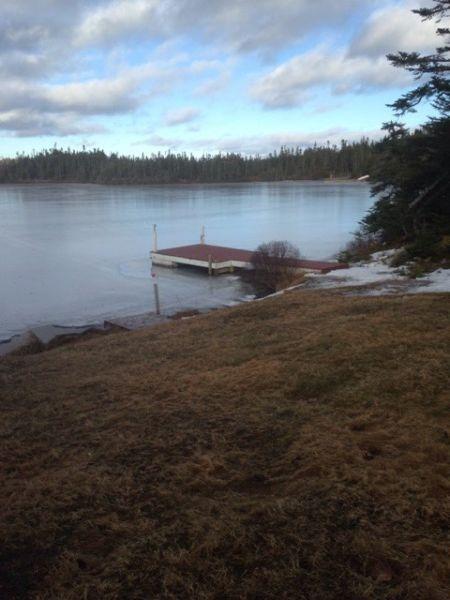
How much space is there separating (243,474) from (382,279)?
948 cm

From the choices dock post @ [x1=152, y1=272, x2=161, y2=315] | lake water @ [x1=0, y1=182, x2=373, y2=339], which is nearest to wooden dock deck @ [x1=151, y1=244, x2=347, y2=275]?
lake water @ [x1=0, y1=182, x2=373, y2=339]

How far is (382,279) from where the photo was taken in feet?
40.3

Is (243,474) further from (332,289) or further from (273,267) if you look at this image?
(273,267)

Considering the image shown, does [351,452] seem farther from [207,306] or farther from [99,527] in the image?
[207,306]

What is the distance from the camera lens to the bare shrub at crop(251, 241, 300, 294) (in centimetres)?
2152

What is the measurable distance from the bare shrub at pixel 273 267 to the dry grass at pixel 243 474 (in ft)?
47.7

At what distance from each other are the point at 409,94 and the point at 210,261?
1276 cm

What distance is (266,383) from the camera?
17.7 ft

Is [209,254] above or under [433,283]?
under

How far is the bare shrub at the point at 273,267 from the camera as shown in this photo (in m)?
21.5

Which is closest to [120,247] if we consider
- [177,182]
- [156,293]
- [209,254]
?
[209,254]

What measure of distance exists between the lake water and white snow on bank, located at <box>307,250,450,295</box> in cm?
586

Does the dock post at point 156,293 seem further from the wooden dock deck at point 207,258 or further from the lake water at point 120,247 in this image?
the wooden dock deck at point 207,258

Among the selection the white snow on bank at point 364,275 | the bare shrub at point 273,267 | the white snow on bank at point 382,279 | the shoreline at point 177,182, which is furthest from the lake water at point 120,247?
the shoreline at point 177,182
